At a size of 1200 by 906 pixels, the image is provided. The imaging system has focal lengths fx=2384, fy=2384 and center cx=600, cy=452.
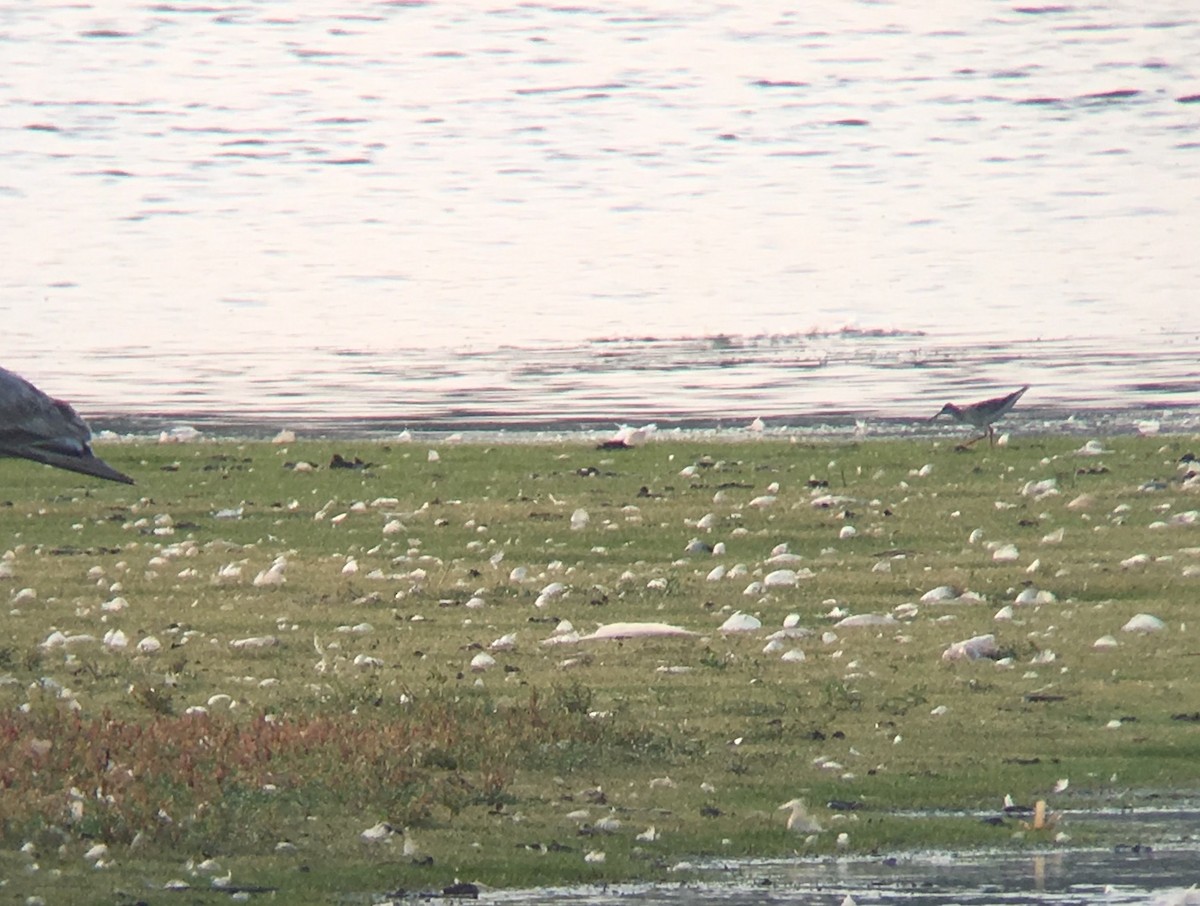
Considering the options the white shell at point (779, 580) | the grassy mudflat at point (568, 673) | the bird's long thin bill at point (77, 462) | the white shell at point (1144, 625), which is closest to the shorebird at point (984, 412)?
the grassy mudflat at point (568, 673)

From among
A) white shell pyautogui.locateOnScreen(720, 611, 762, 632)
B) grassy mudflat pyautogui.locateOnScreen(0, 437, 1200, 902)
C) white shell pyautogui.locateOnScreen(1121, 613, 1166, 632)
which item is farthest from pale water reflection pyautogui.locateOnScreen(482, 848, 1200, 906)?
white shell pyautogui.locateOnScreen(720, 611, 762, 632)

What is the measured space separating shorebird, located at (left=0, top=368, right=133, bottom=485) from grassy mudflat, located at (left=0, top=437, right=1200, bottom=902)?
138 centimetres

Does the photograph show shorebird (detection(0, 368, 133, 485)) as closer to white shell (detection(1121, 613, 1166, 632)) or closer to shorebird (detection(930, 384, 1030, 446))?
white shell (detection(1121, 613, 1166, 632))

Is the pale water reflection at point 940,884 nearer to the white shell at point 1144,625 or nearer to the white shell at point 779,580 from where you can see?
the white shell at point 1144,625

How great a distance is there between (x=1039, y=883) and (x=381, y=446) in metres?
17.1

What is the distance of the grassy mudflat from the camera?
905cm

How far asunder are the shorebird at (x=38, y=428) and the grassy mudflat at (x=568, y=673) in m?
1.38

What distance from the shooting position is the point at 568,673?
40.9 ft

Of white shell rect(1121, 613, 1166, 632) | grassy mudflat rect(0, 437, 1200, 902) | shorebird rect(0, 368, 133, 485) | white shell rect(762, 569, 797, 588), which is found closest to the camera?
shorebird rect(0, 368, 133, 485)

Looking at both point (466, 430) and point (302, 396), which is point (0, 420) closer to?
point (466, 430)

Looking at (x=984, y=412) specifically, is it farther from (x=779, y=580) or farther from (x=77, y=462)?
(x=77, y=462)

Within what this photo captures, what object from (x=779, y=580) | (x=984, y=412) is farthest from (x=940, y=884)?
(x=984, y=412)

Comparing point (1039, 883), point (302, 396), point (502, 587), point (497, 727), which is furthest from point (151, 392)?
point (1039, 883)

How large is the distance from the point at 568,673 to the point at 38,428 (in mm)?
4439
